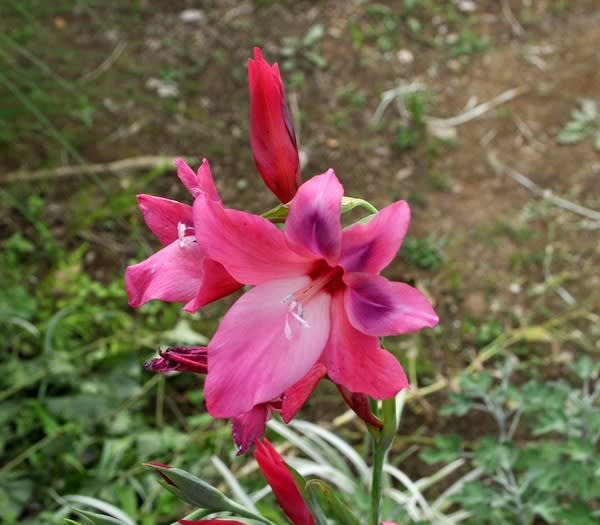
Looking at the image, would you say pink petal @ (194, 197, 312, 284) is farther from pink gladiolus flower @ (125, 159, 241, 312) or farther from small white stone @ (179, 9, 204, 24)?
small white stone @ (179, 9, 204, 24)

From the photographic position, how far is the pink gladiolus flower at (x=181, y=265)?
69 cm

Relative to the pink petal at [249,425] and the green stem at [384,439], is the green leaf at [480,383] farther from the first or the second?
the pink petal at [249,425]

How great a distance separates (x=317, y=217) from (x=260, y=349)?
0.37 feet

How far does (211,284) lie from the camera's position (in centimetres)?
68

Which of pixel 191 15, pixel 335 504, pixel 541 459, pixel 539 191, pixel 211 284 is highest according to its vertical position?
pixel 211 284

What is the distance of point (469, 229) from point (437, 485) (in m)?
0.89

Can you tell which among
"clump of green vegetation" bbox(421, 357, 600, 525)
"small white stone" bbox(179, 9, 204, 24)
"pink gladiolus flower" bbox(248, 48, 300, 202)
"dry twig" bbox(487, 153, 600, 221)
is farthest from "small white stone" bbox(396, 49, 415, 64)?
"pink gladiolus flower" bbox(248, 48, 300, 202)

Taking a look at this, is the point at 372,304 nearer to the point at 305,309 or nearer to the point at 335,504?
the point at 305,309

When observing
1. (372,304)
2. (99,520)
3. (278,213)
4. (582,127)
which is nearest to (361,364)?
(372,304)

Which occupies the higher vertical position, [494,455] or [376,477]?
[376,477]

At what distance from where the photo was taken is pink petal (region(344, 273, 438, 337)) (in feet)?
2.15

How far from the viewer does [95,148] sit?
287 centimetres

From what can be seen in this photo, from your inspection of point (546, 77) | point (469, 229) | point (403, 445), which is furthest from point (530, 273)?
point (546, 77)

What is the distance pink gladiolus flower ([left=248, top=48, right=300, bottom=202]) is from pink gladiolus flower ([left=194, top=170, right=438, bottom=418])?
92 millimetres
